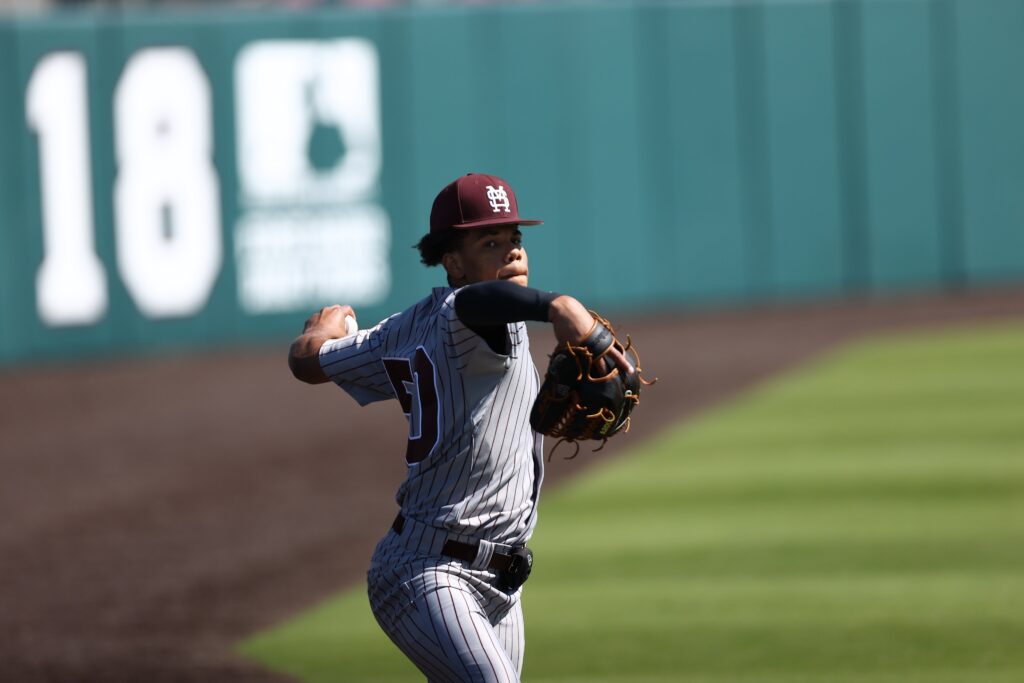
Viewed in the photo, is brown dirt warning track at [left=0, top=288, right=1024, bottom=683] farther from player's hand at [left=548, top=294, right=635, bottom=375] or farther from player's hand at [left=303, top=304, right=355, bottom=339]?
player's hand at [left=548, top=294, right=635, bottom=375]

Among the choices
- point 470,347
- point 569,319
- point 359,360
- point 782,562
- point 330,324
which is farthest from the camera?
point 782,562

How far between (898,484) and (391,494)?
3.08 metres

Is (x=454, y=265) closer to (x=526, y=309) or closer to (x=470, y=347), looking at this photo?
(x=470, y=347)

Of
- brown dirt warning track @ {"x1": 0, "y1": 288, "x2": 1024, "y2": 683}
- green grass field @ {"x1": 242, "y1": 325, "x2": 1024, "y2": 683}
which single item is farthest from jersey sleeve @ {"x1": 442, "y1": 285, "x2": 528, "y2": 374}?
green grass field @ {"x1": 242, "y1": 325, "x2": 1024, "y2": 683}

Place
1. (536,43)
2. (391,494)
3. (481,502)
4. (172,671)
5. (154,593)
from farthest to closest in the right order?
(536,43) → (391,494) → (154,593) → (172,671) → (481,502)

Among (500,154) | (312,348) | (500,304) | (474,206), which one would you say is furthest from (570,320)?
(500,154)

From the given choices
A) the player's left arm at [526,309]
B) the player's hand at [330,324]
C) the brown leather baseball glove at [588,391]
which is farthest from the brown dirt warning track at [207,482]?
the player's left arm at [526,309]

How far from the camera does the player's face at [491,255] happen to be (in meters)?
3.46

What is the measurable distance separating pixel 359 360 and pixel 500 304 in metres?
0.63

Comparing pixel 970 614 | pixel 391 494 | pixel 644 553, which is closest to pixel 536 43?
pixel 391 494

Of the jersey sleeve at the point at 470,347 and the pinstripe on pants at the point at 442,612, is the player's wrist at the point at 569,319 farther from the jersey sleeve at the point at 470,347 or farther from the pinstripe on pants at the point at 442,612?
the pinstripe on pants at the point at 442,612

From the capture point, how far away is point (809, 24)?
17.4 metres

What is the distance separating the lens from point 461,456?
347cm

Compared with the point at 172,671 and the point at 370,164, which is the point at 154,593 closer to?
the point at 172,671
